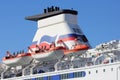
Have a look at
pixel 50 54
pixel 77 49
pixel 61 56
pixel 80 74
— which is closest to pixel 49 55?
pixel 50 54

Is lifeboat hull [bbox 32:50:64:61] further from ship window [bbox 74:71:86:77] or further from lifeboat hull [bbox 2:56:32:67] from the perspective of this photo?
ship window [bbox 74:71:86:77]

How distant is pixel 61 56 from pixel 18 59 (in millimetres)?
5989

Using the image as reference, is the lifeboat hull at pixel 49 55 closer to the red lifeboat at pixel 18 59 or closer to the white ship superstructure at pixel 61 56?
the white ship superstructure at pixel 61 56

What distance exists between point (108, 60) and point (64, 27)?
8969 mm

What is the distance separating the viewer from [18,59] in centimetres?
5606

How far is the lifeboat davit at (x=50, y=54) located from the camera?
171 feet

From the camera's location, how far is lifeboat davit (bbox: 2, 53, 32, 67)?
55781 mm

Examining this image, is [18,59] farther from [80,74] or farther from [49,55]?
[80,74]

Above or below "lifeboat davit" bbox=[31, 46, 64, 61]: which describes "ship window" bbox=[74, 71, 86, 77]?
below

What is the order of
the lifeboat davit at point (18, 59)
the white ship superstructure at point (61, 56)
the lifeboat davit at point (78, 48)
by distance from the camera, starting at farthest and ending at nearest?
1. the lifeboat davit at point (18, 59)
2. the lifeboat davit at point (78, 48)
3. the white ship superstructure at point (61, 56)

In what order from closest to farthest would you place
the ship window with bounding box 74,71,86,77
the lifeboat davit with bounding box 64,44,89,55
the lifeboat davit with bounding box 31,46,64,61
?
the ship window with bounding box 74,71,86,77 < the lifeboat davit with bounding box 64,44,89,55 < the lifeboat davit with bounding box 31,46,64,61

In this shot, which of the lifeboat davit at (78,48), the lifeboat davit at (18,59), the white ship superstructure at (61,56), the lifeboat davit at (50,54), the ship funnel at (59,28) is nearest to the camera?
the white ship superstructure at (61,56)

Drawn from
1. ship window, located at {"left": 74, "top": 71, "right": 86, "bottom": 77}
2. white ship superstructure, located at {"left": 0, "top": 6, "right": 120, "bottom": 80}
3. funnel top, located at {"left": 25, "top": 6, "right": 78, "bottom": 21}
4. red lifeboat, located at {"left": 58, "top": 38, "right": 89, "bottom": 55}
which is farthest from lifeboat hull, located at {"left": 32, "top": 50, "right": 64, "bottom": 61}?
funnel top, located at {"left": 25, "top": 6, "right": 78, "bottom": 21}

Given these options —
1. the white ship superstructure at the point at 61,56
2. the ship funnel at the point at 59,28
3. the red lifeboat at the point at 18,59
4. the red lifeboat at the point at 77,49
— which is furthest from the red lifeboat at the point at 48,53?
the ship funnel at the point at 59,28
